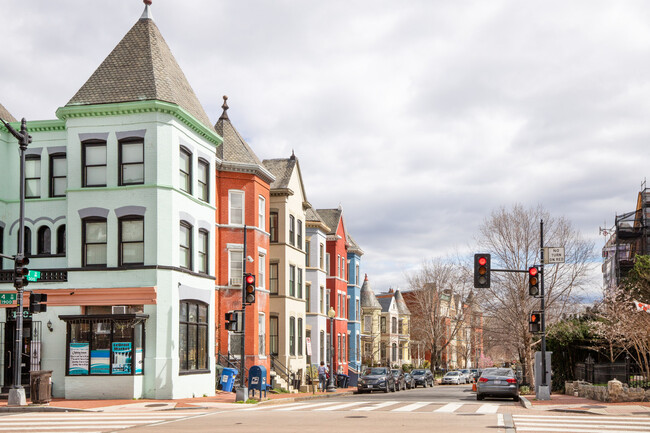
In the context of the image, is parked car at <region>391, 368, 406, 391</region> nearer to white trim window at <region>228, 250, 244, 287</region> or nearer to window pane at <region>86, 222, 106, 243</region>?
white trim window at <region>228, 250, 244, 287</region>

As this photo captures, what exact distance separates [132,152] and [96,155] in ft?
4.95

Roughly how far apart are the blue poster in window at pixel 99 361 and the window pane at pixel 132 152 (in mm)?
7266

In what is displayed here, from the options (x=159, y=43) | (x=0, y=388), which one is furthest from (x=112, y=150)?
(x=0, y=388)

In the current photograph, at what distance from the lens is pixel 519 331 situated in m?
42.5

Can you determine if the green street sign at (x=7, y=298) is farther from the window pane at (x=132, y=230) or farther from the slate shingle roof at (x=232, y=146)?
the slate shingle roof at (x=232, y=146)

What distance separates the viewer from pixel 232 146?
3938 centimetres

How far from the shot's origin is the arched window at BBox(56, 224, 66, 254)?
30594 millimetres

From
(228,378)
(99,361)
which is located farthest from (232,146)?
(99,361)

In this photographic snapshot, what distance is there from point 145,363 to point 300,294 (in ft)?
67.9

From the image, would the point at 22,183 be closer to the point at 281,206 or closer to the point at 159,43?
the point at 159,43

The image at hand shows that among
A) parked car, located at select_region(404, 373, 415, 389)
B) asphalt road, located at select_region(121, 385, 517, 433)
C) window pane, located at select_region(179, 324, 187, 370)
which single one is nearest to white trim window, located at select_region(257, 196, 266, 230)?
window pane, located at select_region(179, 324, 187, 370)

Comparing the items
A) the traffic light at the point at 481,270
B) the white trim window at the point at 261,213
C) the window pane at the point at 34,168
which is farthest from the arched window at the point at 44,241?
the traffic light at the point at 481,270

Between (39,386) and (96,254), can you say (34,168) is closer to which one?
(96,254)

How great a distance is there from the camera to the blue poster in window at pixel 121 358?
27484 millimetres
